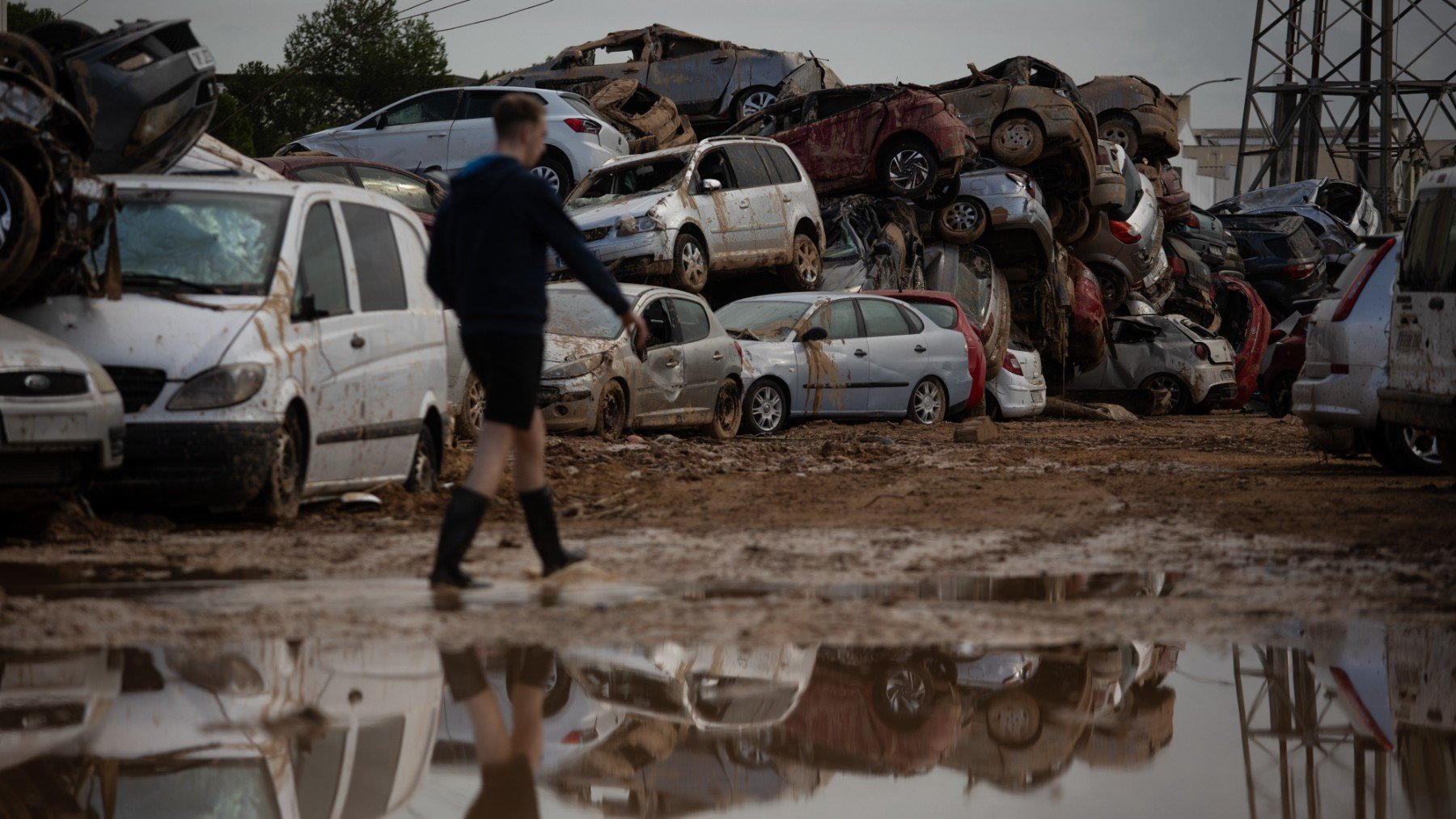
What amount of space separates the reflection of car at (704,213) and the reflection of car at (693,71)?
302 inches

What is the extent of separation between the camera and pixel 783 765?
404cm

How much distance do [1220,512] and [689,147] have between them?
11467 millimetres

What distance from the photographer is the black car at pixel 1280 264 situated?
1391 inches

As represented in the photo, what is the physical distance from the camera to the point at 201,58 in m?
10.4

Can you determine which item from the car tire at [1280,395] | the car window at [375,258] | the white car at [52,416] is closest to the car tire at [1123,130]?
the car tire at [1280,395]

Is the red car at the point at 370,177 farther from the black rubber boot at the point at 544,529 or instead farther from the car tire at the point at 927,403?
the black rubber boot at the point at 544,529

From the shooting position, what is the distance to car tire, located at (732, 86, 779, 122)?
28.4 meters

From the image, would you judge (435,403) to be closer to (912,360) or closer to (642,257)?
(642,257)

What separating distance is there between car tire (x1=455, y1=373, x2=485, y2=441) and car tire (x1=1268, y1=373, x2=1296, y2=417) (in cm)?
1425

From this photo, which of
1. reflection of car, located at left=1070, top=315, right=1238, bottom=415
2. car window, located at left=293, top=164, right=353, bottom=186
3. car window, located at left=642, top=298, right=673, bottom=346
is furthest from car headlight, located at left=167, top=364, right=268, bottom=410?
reflection of car, located at left=1070, top=315, right=1238, bottom=415

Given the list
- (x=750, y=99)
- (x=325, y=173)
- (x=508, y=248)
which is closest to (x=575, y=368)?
(x=325, y=173)

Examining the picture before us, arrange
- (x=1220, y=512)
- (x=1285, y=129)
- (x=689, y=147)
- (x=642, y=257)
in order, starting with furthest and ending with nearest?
(x=1285, y=129) < (x=689, y=147) < (x=642, y=257) < (x=1220, y=512)

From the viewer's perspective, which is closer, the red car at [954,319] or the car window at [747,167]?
the red car at [954,319]

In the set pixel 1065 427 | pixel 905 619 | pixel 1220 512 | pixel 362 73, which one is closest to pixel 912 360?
pixel 1065 427
